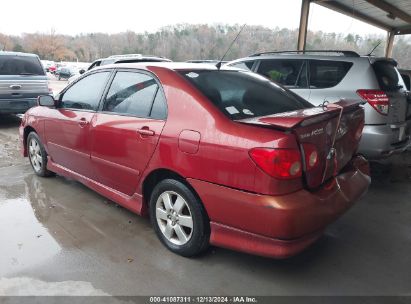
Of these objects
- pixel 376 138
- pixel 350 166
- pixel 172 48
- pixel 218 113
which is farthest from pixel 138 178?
pixel 172 48

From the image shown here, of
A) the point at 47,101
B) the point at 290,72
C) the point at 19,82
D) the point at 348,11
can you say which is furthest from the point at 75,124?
the point at 348,11

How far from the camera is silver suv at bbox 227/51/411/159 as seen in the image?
424 centimetres

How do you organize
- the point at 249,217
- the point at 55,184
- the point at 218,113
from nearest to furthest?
the point at 249,217 < the point at 218,113 < the point at 55,184

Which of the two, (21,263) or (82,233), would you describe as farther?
(82,233)

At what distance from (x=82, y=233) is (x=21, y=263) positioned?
593 mm

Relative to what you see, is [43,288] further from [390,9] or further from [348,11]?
[390,9]

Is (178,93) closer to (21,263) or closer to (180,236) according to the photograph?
(180,236)

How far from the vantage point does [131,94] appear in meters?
3.28

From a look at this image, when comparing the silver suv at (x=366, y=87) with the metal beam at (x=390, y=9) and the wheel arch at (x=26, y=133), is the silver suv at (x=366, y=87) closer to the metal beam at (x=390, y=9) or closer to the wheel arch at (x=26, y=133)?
the wheel arch at (x=26, y=133)

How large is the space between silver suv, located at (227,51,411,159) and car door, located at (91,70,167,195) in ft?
7.30

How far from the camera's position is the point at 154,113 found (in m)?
2.98

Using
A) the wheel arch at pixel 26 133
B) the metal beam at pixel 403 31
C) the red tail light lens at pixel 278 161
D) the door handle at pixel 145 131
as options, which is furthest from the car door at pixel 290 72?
the metal beam at pixel 403 31

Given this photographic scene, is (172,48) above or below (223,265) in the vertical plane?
above

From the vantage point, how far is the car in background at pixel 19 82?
27.6ft
